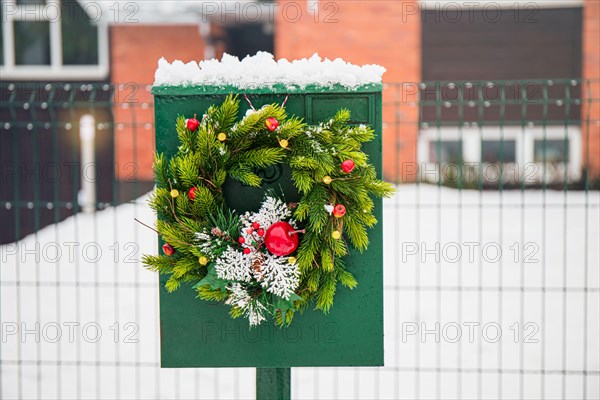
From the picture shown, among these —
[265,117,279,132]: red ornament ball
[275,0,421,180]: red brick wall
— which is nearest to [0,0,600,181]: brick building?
[275,0,421,180]: red brick wall

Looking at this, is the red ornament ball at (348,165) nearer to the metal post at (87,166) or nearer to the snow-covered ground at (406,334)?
the snow-covered ground at (406,334)

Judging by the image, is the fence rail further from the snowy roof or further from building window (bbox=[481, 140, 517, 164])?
the snowy roof

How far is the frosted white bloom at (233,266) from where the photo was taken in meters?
1.91

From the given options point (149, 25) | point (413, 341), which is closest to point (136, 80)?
point (149, 25)

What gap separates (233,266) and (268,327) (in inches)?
11.1

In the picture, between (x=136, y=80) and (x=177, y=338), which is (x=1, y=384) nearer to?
(x=177, y=338)

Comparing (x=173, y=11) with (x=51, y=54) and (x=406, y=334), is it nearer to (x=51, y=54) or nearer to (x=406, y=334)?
(x=51, y=54)

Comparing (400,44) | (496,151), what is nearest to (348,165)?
(400,44)

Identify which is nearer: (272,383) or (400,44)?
→ (272,383)

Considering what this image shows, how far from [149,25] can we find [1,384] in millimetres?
8576

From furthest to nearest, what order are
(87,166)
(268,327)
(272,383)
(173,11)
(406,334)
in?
(173,11) < (87,166) < (406,334) < (272,383) < (268,327)

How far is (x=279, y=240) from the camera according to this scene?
6.21ft

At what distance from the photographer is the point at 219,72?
2.02 m

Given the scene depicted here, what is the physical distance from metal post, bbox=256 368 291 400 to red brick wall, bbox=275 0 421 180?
25.1 feet
